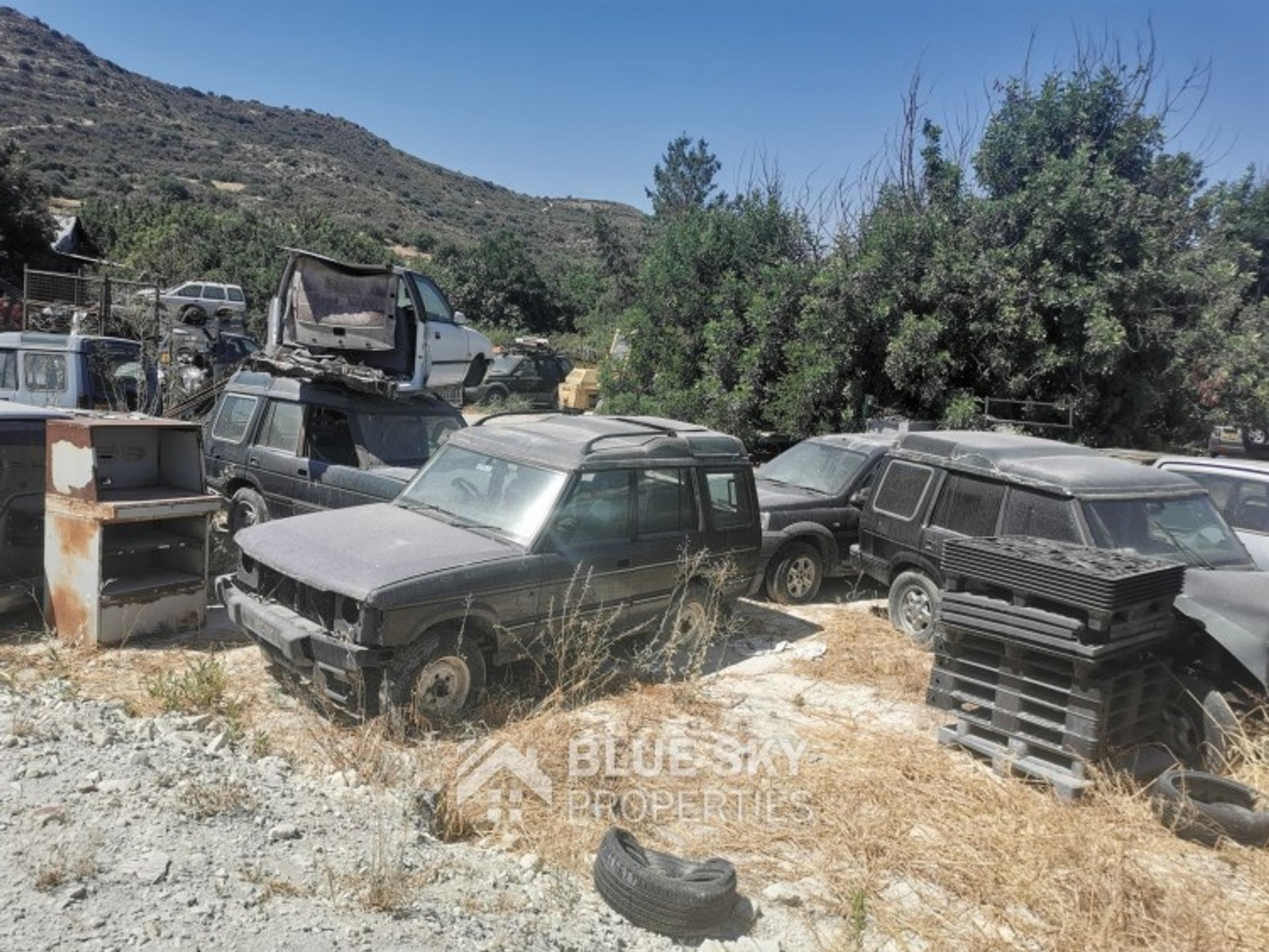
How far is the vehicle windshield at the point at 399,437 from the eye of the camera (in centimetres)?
823

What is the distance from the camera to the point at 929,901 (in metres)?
3.58

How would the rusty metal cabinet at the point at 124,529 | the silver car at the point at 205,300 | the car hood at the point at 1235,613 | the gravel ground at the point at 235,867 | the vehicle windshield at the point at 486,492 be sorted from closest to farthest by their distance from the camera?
the gravel ground at the point at 235,867
the car hood at the point at 1235,613
the vehicle windshield at the point at 486,492
the rusty metal cabinet at the point at 124,529
the silver car at the point at 205,300

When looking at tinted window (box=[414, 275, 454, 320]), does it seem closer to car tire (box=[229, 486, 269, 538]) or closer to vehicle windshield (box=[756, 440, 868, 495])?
car tire (box=[229, 486, 269, 538])

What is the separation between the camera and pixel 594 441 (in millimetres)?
5922

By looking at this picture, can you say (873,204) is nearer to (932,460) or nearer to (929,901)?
(932,460)

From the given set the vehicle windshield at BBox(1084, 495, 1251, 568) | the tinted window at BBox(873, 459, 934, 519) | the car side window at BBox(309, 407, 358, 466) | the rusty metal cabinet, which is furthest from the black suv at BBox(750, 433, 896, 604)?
the rusty metal cabinet

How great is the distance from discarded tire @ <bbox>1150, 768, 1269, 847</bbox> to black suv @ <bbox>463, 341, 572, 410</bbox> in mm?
19751

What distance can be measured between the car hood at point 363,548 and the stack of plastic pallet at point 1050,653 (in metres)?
2.65

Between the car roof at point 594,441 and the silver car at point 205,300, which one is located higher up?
the silver car at point 205,300

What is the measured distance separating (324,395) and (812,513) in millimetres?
4813

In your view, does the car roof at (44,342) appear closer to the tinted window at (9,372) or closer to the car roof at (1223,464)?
the tinted window at (9,372)

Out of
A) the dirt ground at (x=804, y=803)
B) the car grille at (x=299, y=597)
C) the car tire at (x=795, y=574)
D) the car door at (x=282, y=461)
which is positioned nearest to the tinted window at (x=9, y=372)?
the car door at (x=282, y=461)

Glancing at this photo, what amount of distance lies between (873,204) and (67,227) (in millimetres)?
31816

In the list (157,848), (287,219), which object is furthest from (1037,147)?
(287,219)
